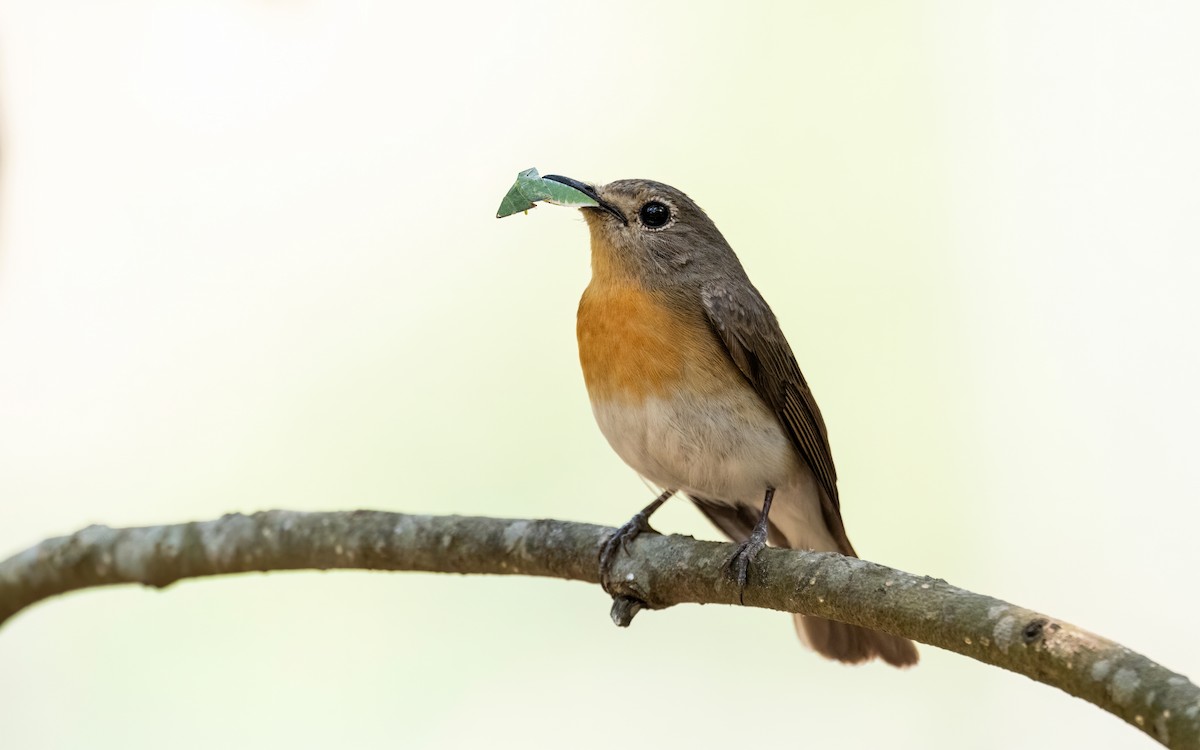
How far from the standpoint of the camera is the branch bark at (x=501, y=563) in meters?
2.93

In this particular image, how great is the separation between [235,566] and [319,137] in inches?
129

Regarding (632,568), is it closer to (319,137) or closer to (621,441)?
(621,441)

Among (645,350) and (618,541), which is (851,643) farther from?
(645,350)

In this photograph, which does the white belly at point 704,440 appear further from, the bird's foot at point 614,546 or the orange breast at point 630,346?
the bird's foot at point 614,546

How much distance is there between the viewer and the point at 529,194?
4.18 metres

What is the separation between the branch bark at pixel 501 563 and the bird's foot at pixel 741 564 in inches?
0.9

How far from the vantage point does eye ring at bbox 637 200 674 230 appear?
489cm

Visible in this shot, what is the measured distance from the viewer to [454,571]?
4062mm

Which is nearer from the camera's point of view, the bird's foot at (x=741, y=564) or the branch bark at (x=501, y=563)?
the branch bark at (x=501, y=563)

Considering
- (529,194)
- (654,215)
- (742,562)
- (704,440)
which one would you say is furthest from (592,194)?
(742,562)

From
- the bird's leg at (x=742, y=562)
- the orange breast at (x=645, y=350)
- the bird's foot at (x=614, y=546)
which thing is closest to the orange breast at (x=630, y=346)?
the orange breast at (x=645, y=350)

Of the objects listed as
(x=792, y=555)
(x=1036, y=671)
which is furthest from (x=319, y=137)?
(x=1036, y=671)

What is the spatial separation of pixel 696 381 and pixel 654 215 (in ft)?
2.80

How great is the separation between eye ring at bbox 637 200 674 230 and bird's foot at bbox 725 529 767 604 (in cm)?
159
